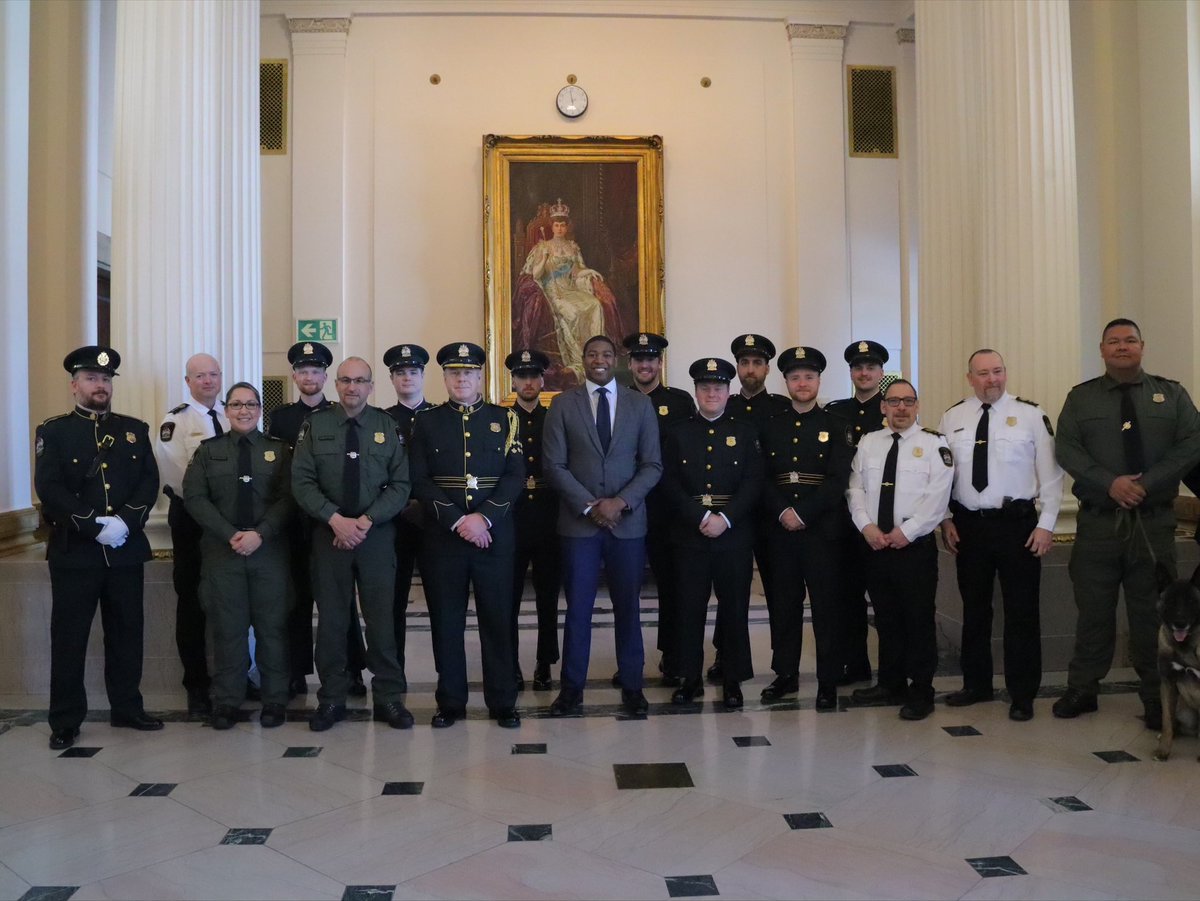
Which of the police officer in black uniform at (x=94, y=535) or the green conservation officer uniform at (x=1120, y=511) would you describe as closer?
the police officer in black uniform at (x=94, y=535)

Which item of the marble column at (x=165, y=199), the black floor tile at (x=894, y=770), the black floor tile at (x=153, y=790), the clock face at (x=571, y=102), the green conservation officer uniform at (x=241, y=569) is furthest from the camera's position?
the clock face at (x=571, y=102)

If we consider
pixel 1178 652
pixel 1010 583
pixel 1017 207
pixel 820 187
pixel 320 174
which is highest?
pixel 320 174

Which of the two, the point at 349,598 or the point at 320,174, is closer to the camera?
the point at 349,598

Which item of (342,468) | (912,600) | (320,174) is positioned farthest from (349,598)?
(320,174)

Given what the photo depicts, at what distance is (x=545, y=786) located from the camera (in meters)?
3.88

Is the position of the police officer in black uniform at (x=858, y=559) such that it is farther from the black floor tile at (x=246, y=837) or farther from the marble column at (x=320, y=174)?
the marble column at (x=320, y=174)

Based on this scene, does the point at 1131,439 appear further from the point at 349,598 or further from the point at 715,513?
the point at 349,598

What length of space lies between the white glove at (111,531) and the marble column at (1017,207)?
487 centimetres

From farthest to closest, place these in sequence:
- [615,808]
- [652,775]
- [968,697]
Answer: [968,697], [652,775], [615,808]

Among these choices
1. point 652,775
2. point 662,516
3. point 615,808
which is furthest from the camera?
point 662,516

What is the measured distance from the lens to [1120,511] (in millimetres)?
4707

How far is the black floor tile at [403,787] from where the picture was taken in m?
3.82

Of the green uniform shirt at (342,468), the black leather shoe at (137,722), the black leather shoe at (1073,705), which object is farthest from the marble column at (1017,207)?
the black leather shoe at (137,722)

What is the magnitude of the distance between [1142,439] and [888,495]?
1201 mm
